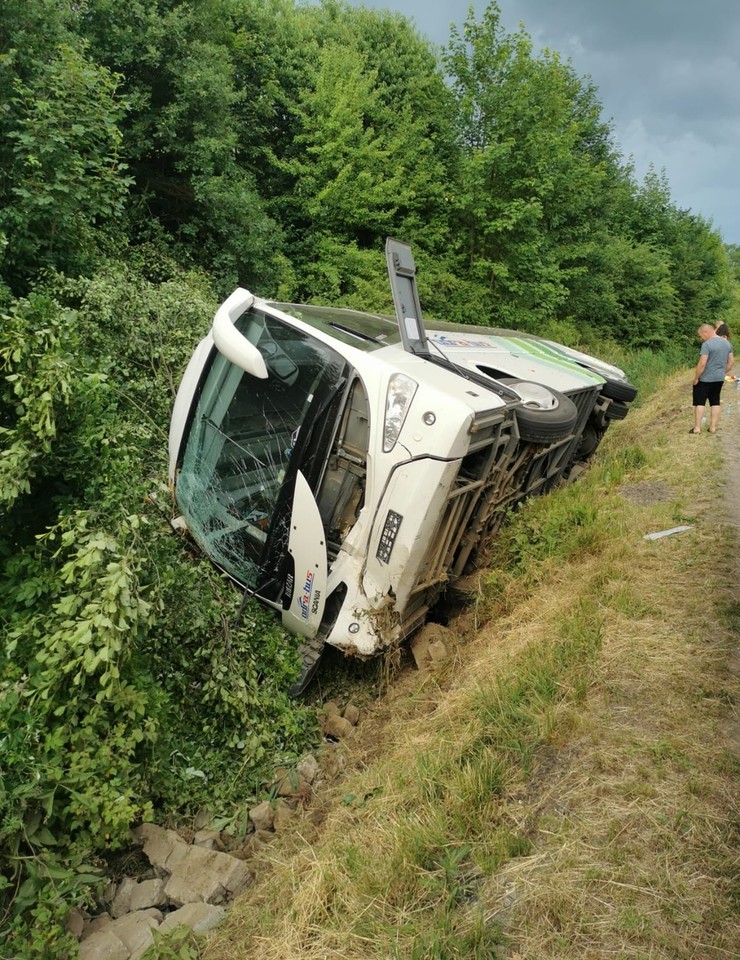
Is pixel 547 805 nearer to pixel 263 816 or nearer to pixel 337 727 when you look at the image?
pixel 263 816

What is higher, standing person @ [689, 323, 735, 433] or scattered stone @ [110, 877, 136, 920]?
standing person @ [689, 323, 735, 433]

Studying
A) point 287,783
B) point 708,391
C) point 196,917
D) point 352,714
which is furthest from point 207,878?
point 708,391

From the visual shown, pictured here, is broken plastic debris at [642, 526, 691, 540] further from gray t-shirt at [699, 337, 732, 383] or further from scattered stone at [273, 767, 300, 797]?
gray t-shirt at [699, 337, 732, 383]

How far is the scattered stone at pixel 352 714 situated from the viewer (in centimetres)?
420

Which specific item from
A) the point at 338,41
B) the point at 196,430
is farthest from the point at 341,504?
the point at 338,41

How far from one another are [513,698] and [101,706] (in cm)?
193

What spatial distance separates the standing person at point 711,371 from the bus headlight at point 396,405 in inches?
193

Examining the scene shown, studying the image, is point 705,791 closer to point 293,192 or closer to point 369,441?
point 369,441

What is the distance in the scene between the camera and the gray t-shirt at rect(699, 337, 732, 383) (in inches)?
284

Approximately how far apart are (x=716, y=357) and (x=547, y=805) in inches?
248

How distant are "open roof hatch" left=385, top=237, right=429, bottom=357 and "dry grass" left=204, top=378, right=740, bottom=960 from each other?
73.7 inches

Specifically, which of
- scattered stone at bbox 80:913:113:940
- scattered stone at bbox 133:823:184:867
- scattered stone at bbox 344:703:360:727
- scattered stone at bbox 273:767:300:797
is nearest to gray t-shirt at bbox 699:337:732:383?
scattered stone at bbox 344:703:360:727

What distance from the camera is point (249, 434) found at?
407 centimetres

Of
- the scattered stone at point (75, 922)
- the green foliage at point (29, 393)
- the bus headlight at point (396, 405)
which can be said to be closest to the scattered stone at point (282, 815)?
the scattered stone at point (75, 922)
